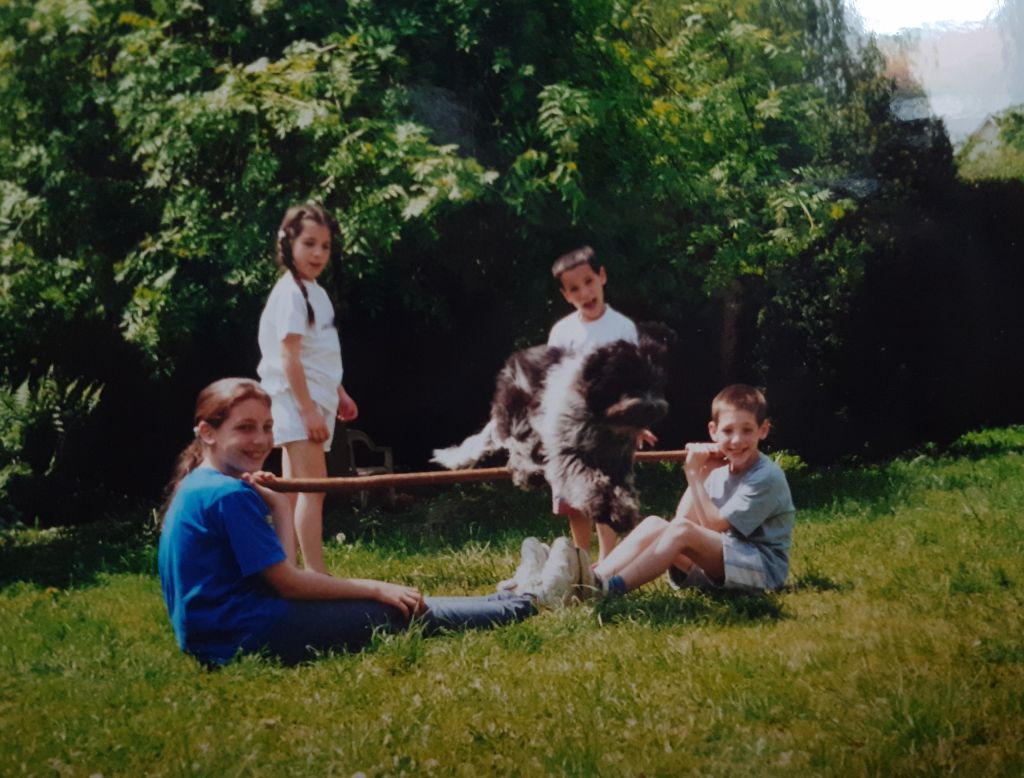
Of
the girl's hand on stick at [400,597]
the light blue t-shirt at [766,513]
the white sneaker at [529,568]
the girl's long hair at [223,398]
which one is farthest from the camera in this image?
the light blue t-shirt at [766,513]

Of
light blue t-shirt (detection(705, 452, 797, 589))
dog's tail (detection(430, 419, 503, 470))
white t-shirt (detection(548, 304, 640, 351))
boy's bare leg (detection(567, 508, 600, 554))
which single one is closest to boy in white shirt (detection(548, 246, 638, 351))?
white t-shirt (detection(548, 304, 640, 351))

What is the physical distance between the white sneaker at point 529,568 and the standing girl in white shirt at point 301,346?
1.68 feet

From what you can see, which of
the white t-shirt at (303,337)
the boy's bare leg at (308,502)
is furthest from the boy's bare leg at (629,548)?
the white t-shirt at (303,337)

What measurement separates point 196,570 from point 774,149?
1.68 metres

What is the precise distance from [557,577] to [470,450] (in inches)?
14.5

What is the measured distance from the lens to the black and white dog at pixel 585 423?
9.41ft

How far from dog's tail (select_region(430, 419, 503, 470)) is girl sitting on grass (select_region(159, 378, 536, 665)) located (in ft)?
1.25

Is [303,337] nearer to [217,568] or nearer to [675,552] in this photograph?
[217,568]

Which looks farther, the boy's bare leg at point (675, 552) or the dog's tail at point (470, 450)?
the boy's bare leg at point (675, 552)

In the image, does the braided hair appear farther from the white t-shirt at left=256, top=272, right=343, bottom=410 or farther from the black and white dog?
the black and white dog

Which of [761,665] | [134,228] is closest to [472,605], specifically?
[761,665]

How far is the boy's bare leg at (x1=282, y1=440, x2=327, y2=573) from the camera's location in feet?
9.59

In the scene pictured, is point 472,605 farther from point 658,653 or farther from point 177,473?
point 177,473

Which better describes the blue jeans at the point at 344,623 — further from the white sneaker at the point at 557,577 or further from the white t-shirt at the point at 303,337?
the white t-shirt at the point at 303,337
